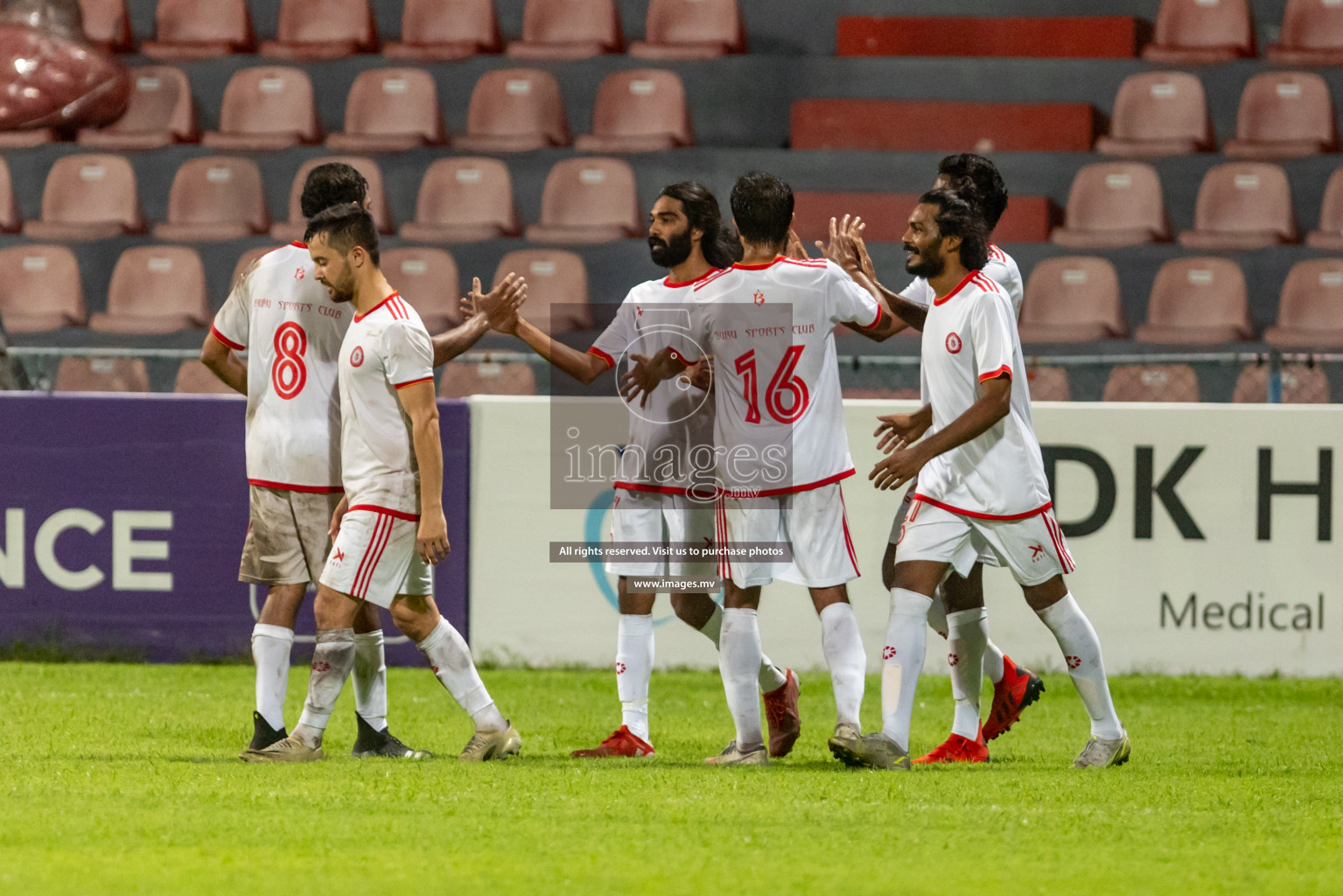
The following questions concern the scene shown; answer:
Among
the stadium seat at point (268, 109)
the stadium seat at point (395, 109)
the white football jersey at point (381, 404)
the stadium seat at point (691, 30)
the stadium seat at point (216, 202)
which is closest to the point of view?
the white football jersey at point (381, 404)

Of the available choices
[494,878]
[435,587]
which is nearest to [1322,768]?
[494,878]

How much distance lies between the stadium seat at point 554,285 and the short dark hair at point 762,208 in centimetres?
577

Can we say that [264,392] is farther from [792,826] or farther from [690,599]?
[792,826]

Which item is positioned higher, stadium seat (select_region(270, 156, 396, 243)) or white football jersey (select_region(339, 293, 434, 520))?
stadium seat (select_region(270, 156, 396, 243))

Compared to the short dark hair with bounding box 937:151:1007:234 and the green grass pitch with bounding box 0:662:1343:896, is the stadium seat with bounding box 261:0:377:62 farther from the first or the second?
the short dark hair with bounding box 937:151:1007:234

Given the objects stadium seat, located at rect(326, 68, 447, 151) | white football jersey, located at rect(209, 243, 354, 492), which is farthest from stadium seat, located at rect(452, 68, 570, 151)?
white football jersey, located at rect(209, 243, 354, 492)

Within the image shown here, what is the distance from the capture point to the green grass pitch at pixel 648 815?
3.99 metres

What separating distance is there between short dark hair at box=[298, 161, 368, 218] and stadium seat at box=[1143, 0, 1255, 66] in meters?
9.48

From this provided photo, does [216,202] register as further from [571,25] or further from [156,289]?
[571,25]

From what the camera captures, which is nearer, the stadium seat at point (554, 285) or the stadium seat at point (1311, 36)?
the stadium seat at point (554, 285)

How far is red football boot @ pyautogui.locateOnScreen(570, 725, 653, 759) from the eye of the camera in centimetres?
606

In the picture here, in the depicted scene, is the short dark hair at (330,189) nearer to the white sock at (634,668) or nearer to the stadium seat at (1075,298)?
the white sock at (634,668)

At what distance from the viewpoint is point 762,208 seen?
5.82 metres

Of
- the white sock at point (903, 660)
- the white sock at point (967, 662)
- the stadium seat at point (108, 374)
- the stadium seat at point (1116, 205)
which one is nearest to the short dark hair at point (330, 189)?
the white sock at point (903, 660)
